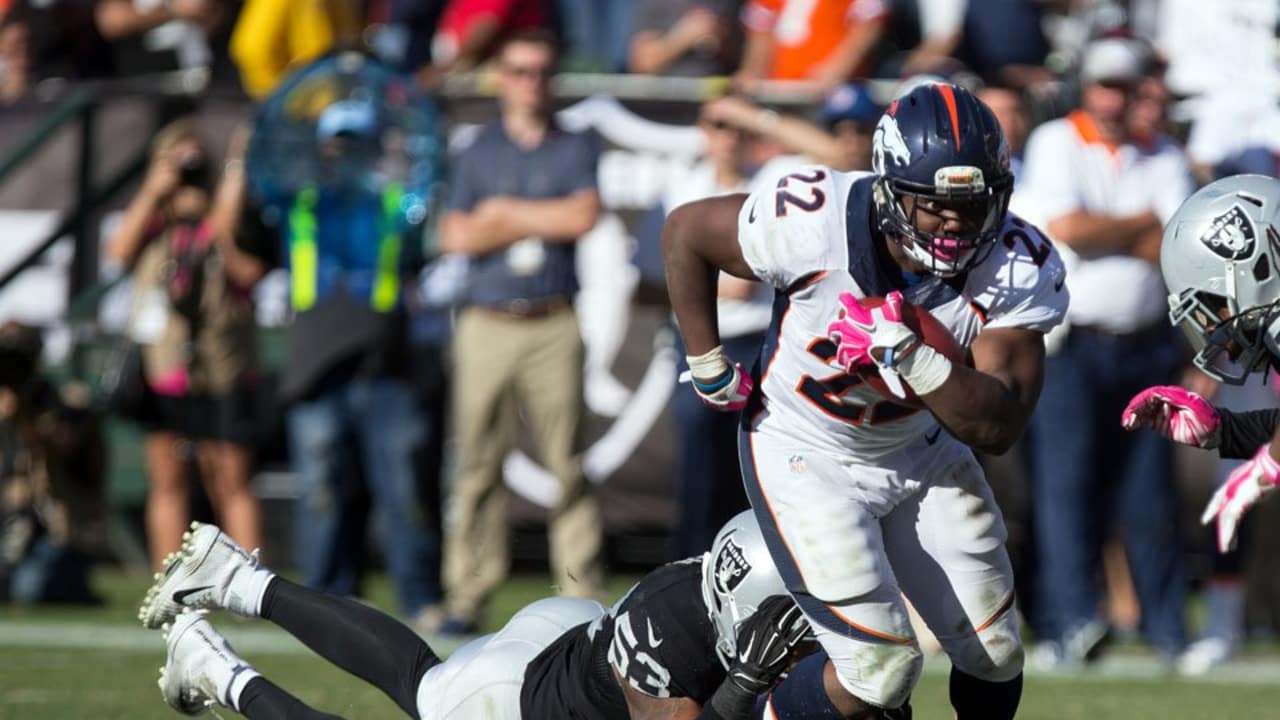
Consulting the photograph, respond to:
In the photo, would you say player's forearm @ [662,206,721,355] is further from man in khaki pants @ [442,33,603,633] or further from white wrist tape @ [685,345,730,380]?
man in khaki pants @ [442,33,603,633]

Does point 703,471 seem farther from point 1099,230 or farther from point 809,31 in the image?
point 809,31

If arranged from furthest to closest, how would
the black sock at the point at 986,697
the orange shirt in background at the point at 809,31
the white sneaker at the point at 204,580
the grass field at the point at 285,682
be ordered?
the orange shirt in background at the point at 809,31
the grass field at the point at 285,682
the white sneaker at the point at 204,580
the black sock at the point at 986,697

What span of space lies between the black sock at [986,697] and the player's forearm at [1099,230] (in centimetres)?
330

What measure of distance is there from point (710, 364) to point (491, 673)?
997 millimetres

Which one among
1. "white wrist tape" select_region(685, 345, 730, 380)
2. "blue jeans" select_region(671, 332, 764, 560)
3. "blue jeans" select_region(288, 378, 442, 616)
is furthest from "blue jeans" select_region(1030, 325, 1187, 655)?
"white wrist tape" select_region(685, 345, 730, 380)

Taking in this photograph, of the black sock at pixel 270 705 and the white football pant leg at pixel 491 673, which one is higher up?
the white football pant leg at pixel 491 673

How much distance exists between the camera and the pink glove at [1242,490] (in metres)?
5.09

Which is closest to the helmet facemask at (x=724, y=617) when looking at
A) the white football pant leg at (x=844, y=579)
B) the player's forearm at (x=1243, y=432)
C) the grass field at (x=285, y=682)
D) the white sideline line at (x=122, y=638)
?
the white football pant leg at (x=844, y=579)

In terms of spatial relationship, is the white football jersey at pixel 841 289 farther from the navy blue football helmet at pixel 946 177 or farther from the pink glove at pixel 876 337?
the pink glove at pixel 876 337

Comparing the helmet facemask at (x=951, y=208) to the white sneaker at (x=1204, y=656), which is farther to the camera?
the white sneaker at (x=1204, y=656)

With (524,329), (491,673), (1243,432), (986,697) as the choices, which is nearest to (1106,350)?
(524,329)

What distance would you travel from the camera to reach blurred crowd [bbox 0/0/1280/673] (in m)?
8.44

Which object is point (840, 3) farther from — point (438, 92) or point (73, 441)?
point (73, 441)

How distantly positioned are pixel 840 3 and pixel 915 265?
5.71 m
